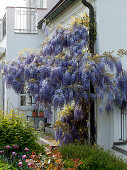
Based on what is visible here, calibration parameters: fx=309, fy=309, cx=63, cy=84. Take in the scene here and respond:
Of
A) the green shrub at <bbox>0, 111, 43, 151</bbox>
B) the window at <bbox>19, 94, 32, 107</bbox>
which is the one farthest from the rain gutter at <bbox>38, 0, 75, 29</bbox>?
the green shrub at <bbox>0, 111, 43, 151</bbox>

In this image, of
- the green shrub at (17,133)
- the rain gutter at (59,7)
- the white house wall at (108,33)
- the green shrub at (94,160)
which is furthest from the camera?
the rain gutter at (59,7)

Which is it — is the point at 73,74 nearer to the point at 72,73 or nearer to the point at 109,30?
the point at 72,73

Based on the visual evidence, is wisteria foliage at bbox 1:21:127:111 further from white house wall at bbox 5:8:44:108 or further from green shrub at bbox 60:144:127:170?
white house wall at bbox 5:8:44:108

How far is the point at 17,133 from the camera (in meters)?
6.52

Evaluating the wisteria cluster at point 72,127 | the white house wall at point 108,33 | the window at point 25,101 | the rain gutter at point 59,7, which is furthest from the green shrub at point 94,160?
the window at point 25,101

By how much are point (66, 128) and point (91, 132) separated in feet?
2.49

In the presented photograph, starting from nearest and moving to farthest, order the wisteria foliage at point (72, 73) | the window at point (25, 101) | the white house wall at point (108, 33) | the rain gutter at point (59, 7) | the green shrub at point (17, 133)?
the green shrub at point (17, 133) → the wisteria foliage at point (72, 73) → the white house wall at point (108, 33) → the rain gutter at point (59, 7) → the window at point (25, 101)

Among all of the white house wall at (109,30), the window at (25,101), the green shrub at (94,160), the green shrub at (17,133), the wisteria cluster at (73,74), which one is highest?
the white house wall at (109,30)

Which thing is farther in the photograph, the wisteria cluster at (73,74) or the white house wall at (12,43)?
the white house wall at (12,43)

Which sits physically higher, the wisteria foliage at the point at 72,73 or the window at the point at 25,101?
the wisteria foliage at the point at 72,73

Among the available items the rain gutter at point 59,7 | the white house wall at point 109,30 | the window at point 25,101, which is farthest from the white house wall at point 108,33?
the window at point 25,101

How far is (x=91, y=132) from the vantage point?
27.7 feet

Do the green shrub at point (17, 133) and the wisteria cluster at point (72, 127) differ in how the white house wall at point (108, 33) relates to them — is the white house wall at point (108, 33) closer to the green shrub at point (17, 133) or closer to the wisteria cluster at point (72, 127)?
the wisteria cluster at point (72, 127)

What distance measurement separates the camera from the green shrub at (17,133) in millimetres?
6516
